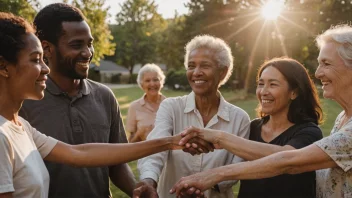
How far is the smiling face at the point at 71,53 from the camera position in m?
3.01

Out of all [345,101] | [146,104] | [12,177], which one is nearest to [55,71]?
[12,177]

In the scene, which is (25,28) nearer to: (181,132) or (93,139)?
(93,139)

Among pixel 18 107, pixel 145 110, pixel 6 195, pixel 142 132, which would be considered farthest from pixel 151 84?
pixel 6 195

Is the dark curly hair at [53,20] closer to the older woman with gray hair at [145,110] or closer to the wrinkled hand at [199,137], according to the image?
the wrinkled hand at [199,137]

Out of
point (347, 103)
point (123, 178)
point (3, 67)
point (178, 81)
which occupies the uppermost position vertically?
point (3, 67)

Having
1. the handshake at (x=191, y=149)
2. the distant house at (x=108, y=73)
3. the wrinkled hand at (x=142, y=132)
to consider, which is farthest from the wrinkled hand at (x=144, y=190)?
the distant house at (x=108, y=73)

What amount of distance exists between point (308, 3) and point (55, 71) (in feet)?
136

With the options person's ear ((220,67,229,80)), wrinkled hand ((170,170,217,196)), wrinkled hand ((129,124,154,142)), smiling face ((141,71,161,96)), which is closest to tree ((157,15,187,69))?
smiling face ((141,71,161,96))

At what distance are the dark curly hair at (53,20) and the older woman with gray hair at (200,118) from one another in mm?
1183

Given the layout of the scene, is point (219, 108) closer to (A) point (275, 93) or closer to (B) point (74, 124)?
(A) point (275, 93)

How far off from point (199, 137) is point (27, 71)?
166cm

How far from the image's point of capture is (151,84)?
7.64 metres

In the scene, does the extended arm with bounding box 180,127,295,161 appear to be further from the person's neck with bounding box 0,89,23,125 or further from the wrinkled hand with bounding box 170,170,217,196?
the person's neck with bounding box 0,89,23,125

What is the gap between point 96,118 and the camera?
9.90 ft
